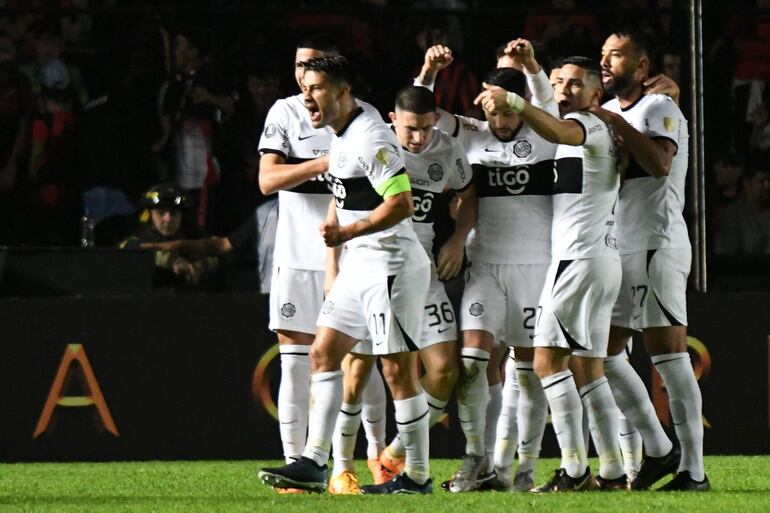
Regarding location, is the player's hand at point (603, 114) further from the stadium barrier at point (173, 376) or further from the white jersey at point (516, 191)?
the stadium barrier at point (173, 376)

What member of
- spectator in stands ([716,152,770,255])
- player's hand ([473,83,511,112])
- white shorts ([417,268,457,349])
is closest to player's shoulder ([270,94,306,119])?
white shorts ([417,268,457,349])

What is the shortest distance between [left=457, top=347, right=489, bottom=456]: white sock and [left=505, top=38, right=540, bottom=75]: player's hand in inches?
50.5

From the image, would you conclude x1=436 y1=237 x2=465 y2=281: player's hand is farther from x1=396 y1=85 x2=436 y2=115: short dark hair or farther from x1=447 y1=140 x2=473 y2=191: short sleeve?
x1=396 y1=85 x2=436 y2=115: short dark hair

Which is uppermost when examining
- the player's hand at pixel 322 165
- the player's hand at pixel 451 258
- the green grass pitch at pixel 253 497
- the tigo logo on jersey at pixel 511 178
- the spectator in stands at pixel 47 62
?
the spectator in stands at pixel 47 62

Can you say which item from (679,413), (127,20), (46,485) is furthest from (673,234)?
(127,20)

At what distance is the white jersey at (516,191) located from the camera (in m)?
7.66

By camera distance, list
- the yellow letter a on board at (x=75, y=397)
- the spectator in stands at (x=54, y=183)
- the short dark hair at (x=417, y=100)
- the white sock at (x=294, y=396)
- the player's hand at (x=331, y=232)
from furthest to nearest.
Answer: the spectator in stands at (x=54, y=183)
the yellow letter a on board at (x=75, y=397)
the white sock at (x=294, y=396)
the short dark hair at (x=417, y=100)
the player's hand at (x=331, y=232)

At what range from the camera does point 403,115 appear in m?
7.45

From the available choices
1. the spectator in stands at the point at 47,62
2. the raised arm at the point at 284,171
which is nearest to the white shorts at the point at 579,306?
the raised arm at the point at 284,171

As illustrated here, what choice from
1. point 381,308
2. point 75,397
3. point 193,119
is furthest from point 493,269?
point 75,397

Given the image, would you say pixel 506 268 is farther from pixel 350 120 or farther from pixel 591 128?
pixel 350 120

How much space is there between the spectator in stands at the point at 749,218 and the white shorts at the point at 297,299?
2.96 metres

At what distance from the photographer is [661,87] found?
7730 millimetres

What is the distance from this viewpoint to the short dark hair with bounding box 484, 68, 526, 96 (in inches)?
289
